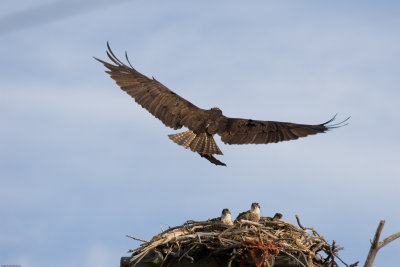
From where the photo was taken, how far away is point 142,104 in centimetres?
1202

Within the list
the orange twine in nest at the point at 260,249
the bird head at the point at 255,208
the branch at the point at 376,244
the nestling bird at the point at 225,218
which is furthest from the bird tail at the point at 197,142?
the branch at the point at 376,244

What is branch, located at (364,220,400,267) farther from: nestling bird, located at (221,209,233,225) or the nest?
nestling bird, located at (221,209,233,225)

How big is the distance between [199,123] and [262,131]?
961 millimetres

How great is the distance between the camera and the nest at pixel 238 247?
321 inches

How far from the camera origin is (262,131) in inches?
447

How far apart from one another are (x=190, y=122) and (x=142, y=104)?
2.77 feet

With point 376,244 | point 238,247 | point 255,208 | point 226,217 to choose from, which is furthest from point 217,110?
point 376,244

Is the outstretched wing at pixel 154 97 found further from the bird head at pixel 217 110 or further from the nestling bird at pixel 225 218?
the nestling bird at pixel 225 218

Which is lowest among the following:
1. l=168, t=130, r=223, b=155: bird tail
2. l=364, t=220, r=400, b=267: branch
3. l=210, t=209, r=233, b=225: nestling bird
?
l=364, t=220, r=400, b=267: branch

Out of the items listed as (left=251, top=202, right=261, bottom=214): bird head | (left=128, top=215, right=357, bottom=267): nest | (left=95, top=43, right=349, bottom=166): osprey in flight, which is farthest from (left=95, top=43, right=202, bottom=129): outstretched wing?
(left=128, top=215, right=357, bottom=267): nest

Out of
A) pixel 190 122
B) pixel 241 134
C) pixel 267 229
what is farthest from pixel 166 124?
pixel 267 229

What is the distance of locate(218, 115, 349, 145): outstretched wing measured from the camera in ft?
37.0

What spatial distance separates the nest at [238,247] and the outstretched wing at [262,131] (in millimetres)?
2477

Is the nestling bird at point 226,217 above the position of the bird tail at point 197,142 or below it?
below
